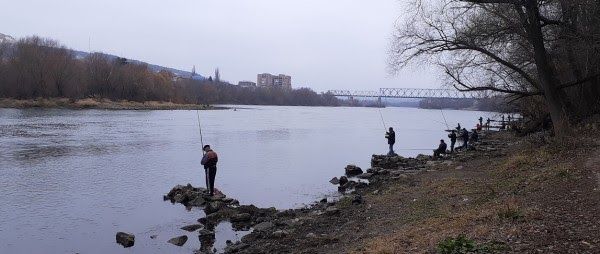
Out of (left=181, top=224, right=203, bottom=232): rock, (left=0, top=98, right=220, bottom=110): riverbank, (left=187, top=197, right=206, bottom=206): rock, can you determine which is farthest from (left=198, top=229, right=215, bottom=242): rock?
(left=0, top=98, right=220, bottom=110): riverbank

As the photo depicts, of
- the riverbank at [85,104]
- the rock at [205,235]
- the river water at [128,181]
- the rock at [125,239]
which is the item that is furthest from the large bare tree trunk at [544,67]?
the riverbank at [85,104]

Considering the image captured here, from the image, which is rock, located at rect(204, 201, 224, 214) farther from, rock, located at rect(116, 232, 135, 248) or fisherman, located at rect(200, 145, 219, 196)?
rock, located at rect(116, 232, 135, 248)

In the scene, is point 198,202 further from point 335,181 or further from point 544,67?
point 544,67

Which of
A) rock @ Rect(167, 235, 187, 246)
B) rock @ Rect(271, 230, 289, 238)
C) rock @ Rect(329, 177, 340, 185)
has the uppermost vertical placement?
rock @ Rect(271, 230, 289, 238)

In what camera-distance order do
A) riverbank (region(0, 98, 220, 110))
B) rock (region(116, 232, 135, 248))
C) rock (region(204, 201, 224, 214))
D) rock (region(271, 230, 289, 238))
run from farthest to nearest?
riverbank (region(0, 98, 220, 110)), rock (region(204, 201, 224, 214)), rock (region(116, 232, 135, 248)), rock (region(271, 230, 289, 238))

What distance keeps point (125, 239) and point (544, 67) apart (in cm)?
1604

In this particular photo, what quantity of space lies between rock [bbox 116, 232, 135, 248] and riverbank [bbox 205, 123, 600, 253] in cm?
276

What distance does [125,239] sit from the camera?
13.1 metres

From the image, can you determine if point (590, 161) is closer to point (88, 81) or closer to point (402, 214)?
point (402, 214)

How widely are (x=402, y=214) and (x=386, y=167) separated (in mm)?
13957

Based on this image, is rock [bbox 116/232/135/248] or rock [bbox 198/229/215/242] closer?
rock [bbox 116/232/135/248]

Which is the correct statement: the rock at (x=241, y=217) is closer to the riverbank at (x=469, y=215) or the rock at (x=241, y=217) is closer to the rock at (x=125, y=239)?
the riverbank at (x=469, y=215)

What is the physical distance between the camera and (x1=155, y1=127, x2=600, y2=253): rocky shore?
307 inches

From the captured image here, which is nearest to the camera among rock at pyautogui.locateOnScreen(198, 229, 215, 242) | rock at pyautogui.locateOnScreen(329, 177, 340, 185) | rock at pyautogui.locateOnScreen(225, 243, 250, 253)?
rock at pyautogui.locateOnScreen(225, 243, 250, 253)
